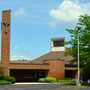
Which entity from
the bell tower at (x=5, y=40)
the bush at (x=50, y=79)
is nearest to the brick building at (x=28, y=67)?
the bell tower at (x=5, y=40)

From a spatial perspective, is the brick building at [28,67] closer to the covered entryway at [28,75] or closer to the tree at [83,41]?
the covered entryway at [28,75]

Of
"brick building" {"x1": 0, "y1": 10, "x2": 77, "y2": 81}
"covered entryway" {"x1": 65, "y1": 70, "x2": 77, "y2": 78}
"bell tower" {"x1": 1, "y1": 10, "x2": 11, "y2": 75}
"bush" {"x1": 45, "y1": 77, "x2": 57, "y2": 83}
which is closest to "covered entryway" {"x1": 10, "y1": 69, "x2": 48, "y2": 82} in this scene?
"brick building" {"x1": 0, "y1": 10, "x2": 77, "y2": 81}

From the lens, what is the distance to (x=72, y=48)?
214 ft

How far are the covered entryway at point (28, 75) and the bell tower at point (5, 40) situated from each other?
829 centimetres

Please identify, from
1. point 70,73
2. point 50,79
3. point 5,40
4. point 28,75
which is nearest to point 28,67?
point 50,79

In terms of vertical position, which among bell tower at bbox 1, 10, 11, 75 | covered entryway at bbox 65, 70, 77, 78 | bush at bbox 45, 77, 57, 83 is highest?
bell tower at bbox 1, 10, 11, 75

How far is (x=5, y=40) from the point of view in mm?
75062

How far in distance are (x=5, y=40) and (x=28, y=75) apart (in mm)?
12715

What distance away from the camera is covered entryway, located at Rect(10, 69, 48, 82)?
3287 inches

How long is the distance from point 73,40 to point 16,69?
16970mm

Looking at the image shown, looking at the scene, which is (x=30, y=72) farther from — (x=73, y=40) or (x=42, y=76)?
(x=73, y=40)

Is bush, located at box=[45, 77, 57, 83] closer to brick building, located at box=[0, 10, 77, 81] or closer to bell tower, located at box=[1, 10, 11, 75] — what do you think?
brick building, located at box=[0, 10, 77, 81]

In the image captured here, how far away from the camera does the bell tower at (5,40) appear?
74.5 meters

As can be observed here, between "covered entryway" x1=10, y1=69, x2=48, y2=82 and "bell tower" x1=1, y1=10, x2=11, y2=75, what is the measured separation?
8.29 metres
